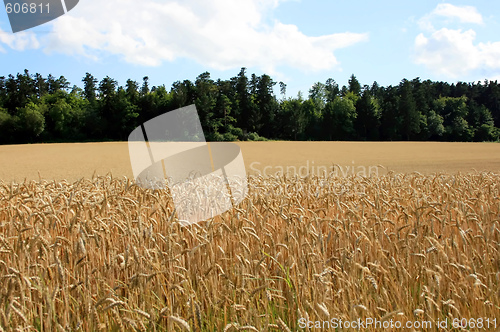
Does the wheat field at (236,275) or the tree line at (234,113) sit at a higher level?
the tree line at (234,113)

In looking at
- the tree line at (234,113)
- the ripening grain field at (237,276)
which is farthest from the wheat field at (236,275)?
the tree line at (234,113)

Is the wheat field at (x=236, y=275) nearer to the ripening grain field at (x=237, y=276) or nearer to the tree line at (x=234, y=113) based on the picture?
the ripening grain field at (x=237, y=276)

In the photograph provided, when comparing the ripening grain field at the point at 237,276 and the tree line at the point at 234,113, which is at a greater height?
the tree line at the point at 234,113

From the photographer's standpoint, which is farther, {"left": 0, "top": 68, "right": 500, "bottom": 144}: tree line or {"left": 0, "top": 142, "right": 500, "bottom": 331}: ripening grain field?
{"left": 0, "top": 68, "right": 500, "bottom": 144}: tree line

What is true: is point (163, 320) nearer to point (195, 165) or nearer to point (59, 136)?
point (195, 165)

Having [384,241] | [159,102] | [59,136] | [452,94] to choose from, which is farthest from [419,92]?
[384,241]

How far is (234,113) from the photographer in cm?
6894

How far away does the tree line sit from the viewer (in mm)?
57125

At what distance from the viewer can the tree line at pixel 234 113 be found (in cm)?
5712

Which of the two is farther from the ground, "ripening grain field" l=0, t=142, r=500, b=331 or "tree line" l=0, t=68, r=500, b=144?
"tree line" l=0, t=68, r=500, b=144

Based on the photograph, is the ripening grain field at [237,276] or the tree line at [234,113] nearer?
the ripening grain field at [237,276]

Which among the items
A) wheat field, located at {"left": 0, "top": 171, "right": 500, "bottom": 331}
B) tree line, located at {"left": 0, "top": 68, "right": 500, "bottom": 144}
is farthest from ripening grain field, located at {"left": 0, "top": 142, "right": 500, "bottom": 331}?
tree line, located at {"left": 0, "top": 68, "right": 500, "bottom": 144}

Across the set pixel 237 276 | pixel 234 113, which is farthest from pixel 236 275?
pixel 234 113

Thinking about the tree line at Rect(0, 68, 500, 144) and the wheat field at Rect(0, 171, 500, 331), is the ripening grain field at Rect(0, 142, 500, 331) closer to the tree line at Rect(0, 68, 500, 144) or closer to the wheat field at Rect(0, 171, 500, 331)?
the wheat field at Rect(0, 171, 500, 331)
